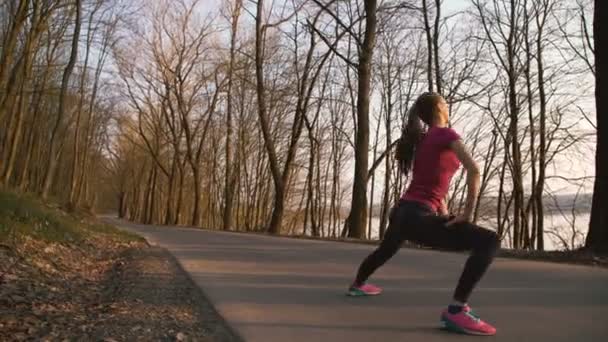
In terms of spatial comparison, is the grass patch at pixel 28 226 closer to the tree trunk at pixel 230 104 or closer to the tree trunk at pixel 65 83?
the tree trunk at pixel 65 83

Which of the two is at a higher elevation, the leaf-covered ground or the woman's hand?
the woman's hand

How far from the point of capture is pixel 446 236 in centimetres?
368

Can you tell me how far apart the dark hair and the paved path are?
1.16m

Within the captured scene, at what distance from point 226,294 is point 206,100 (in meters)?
33.4

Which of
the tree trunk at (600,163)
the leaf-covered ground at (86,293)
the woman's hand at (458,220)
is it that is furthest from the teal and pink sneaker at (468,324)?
the tree trunk at (600,163)

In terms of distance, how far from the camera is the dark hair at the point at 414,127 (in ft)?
12.9

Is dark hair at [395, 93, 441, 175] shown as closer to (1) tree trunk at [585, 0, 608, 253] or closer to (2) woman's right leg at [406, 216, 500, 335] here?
(2) woman's right leg at [406, 216, 500, 335]

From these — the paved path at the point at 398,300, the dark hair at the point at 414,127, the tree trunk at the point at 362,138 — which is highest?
the tree trunk at the point at 362,138

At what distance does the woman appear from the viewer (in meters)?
3.52

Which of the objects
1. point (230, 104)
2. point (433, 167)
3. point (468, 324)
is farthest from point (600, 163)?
point (230, 104)

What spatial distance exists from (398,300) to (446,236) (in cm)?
118

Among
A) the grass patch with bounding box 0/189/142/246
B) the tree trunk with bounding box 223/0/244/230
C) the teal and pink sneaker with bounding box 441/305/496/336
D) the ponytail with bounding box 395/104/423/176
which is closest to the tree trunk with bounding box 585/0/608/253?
the ponytail with bounding box 395/104/423/176

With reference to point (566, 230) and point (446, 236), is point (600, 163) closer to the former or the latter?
point (446, 236)

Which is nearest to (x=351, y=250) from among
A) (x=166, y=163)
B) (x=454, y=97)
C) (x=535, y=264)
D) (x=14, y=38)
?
(x=535, y=264)
